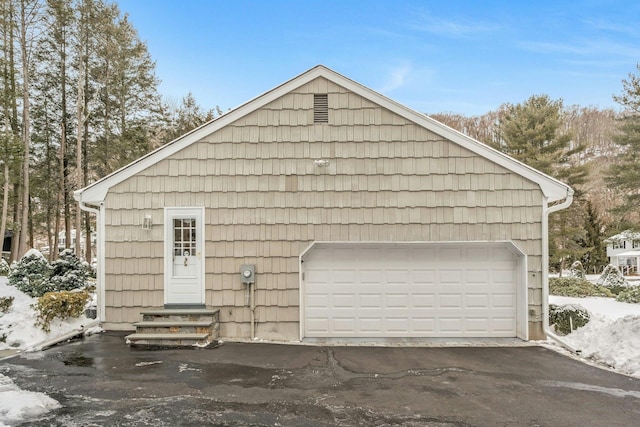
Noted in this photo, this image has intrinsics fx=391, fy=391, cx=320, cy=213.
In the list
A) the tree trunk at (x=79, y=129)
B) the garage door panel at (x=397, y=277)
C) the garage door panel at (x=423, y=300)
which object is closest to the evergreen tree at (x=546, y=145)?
the garage door panel at (x=423, y=300)

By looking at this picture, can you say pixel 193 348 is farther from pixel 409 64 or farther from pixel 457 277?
pixel 409 64

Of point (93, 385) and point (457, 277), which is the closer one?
point (93, 385)

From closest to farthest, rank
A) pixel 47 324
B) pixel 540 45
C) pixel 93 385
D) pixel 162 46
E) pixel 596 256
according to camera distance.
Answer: pixel 93 385 < pixel 47 324 < pixel 540 45 < pixel 162 46 < pixel 596 256

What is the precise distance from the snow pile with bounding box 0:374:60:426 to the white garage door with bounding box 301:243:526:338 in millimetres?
4070

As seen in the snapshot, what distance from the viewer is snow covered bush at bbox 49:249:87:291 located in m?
9.73

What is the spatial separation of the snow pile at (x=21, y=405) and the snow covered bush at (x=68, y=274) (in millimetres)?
5876

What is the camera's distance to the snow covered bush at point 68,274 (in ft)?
31.9

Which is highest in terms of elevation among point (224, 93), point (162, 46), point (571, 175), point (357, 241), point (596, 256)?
point (162, 46)

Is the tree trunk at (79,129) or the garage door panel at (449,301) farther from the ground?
the tree trunk at (79,129)

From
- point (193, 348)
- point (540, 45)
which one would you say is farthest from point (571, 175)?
point (193, 348)

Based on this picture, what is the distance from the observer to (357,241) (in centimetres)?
716

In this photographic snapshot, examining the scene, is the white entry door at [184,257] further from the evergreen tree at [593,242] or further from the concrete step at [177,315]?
the evergreen tree at [593,242]

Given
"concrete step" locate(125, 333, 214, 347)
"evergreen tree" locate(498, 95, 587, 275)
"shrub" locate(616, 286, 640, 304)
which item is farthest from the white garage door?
"evergreen tree" locate(498, 95, 587, 275)

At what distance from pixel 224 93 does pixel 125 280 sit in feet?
50.0
